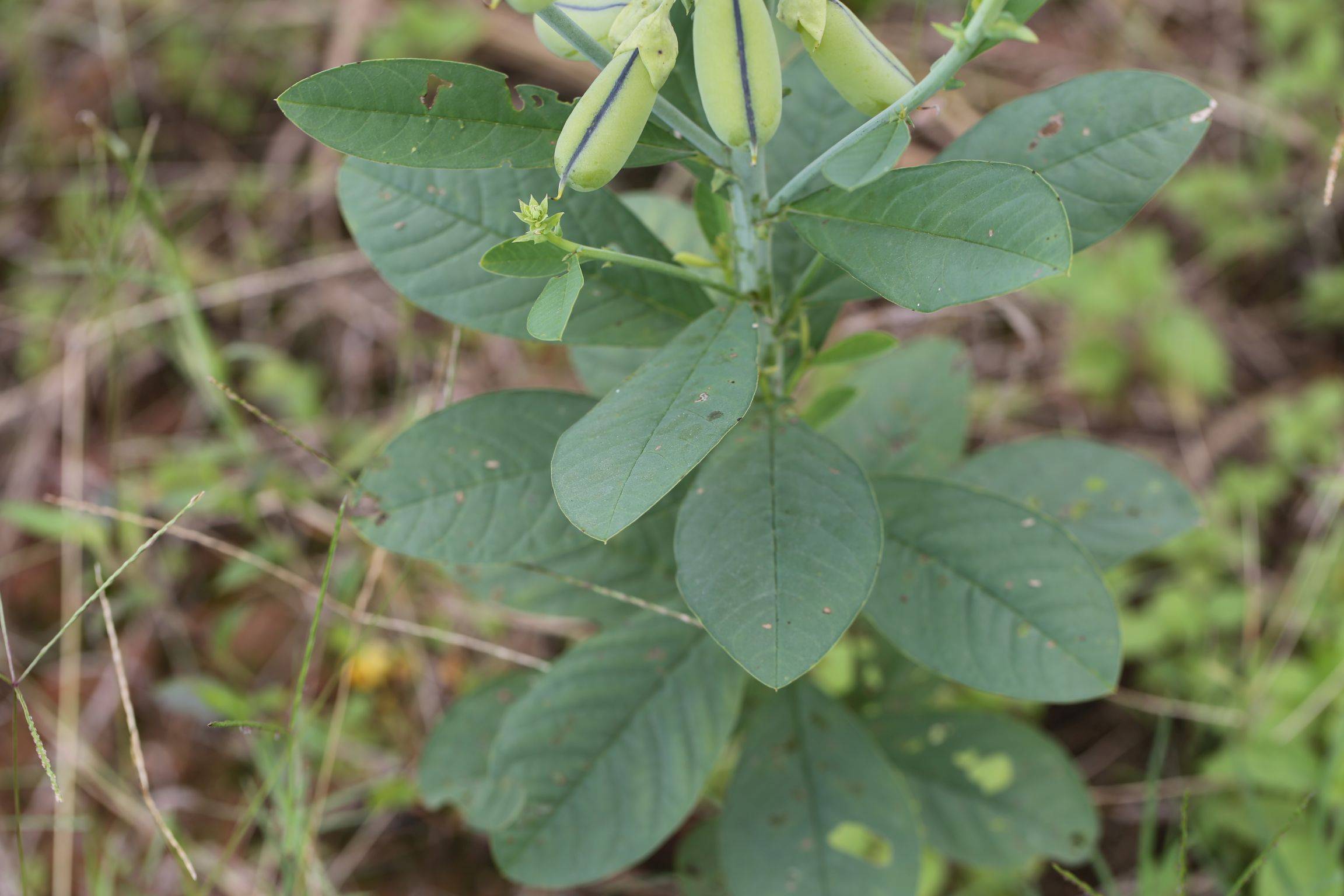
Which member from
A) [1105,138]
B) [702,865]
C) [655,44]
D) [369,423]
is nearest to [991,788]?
[702,865]

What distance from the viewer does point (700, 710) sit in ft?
5.68

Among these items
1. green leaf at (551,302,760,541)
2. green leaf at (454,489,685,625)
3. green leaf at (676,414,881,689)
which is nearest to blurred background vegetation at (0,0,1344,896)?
green leaf at (454,489,685,625)

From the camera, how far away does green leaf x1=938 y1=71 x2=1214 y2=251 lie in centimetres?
138

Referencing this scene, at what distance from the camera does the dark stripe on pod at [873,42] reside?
1142 millimetres

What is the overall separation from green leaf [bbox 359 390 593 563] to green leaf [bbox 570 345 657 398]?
10.2 inches

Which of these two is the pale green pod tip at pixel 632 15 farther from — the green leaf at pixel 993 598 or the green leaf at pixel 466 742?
the green leaf at pixel 466 742

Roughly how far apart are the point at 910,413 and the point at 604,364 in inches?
24.1

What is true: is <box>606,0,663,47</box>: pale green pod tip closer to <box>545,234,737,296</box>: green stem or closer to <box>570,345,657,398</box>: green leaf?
<box>545,234,737,296</box>: green stem

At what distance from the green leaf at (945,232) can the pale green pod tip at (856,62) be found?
0.30ft

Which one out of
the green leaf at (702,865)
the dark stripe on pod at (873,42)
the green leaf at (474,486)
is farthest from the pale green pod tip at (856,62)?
the green leaf at (702,865)

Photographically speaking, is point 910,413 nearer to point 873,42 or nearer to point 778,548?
point 778,548

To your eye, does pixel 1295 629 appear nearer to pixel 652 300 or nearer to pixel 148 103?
pixel 652 300

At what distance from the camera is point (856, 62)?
1.16 meters

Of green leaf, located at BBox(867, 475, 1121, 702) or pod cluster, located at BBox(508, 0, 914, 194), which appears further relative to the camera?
green leaf, located at BBox(867, 475, 1121, 702)
